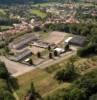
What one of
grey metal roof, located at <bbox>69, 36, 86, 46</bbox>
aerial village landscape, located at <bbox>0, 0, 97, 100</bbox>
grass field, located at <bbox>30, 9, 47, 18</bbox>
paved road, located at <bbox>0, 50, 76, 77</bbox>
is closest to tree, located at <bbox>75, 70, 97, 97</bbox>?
aerial village landscape, located at <bbox>0, 0, 97, 100</bbox>

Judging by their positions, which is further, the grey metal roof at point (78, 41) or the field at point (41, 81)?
the grey metal roof at point (78, 41)

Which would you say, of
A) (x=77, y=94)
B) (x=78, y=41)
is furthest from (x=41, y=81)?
(x=78, y=41)

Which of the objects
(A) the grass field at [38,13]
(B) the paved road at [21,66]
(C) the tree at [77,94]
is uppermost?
(C) the tree at [77,94]

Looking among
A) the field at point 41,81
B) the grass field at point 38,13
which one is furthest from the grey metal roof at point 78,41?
the grass field at point 38,13

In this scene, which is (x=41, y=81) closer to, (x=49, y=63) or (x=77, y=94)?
(x=49, y=63)

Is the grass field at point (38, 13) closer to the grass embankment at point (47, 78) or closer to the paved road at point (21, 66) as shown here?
the paved road at point (21, 66)

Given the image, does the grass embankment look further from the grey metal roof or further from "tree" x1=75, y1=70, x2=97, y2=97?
the grey metal roof

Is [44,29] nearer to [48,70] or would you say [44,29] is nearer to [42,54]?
[42,54]

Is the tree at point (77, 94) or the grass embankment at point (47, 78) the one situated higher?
the tree at point (77, 94)

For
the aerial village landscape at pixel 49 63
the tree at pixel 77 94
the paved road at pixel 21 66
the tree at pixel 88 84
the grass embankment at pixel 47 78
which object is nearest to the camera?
the tree at pixel 77 94
